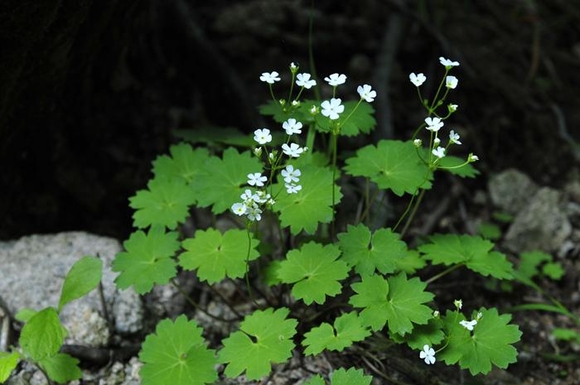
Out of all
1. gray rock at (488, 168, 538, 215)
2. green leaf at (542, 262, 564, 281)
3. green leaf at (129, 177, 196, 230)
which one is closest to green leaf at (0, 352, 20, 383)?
green leaf at (129, 177, 196, 230)

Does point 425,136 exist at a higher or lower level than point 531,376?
higher

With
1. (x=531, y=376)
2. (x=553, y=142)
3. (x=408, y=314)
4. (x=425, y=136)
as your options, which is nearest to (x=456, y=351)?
(x=408, y=314)

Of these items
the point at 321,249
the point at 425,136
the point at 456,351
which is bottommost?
the point at 425,136

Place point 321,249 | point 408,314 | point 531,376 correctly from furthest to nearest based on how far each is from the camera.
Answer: point 531,376 → point 321,249 → point 408,314

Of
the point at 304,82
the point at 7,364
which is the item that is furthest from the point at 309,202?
the point at 7,364

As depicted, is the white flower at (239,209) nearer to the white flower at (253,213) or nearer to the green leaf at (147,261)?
the white flower at (253,213)

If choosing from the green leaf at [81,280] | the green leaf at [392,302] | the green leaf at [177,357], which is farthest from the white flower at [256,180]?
the green leaf at [81,280]

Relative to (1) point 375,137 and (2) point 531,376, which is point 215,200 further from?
(2) point 531,376

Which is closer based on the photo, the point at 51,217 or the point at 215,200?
the point at 215,200
